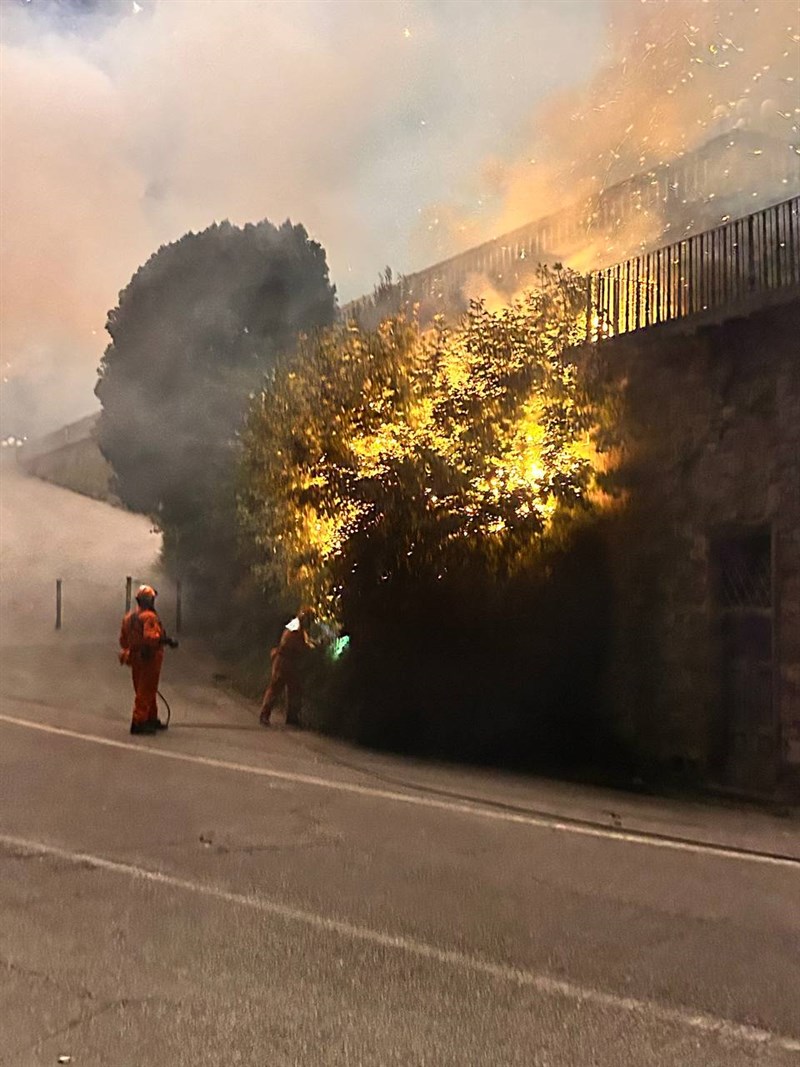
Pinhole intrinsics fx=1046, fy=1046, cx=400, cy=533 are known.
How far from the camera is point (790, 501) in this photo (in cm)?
898

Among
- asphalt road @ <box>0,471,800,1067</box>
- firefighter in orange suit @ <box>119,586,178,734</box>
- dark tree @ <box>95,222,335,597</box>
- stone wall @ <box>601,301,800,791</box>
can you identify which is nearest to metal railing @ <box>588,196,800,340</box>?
stone wall @ <box>601,301,800,791</box>

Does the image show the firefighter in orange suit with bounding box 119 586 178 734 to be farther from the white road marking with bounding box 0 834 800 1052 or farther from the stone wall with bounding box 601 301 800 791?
the stone wall with bounding box 601 301 800 791

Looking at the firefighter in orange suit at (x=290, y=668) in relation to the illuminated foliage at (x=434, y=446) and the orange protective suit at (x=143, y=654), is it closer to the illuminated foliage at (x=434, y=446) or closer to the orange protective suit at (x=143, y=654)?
the illuminated foliage at (x=434, y=446)

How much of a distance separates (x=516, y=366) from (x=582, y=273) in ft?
Answer: 6.09

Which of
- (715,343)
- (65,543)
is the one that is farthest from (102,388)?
(715,343)

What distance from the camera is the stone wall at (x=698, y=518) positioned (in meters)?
9.02

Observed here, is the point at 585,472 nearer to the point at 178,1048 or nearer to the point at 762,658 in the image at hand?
the point at 762,658

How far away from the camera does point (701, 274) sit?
10.4m

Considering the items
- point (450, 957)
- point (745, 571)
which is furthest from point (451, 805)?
point (745, 571)

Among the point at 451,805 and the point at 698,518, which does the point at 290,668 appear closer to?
the point at 451,805

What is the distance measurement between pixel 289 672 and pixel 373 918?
22.3 ft

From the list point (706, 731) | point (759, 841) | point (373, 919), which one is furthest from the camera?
point (706, 731)

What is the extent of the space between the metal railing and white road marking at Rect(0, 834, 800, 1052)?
6932mm

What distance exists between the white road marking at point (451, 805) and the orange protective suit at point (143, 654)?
470mm
